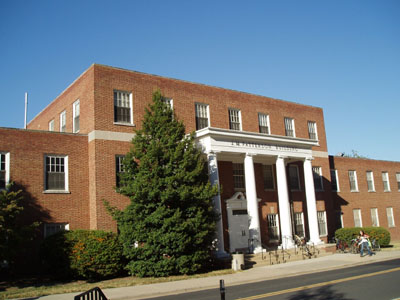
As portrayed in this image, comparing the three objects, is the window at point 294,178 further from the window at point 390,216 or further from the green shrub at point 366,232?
the window at point 390,216

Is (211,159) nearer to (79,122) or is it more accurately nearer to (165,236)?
(165,236)

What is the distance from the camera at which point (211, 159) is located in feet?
72.5

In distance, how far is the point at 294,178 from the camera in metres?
31.1

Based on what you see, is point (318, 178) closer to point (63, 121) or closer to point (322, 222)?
point (322, 222)

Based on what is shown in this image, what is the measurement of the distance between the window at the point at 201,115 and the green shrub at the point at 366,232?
13411 millimetres

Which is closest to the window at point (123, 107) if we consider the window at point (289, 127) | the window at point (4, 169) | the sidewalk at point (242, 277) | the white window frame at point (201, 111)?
the white window frame at point (201, 111)

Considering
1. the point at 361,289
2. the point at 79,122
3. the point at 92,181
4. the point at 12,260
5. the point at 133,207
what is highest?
the point at 79,122

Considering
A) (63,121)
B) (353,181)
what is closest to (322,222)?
(353,181)

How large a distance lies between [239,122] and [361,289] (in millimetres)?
16909

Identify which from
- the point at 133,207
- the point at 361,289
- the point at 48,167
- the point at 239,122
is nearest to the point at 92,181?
the point at 48,167

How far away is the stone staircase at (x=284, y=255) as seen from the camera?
22328mm

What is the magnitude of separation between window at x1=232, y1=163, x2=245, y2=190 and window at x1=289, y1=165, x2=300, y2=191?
5140 mm

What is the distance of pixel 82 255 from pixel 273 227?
15.0 m

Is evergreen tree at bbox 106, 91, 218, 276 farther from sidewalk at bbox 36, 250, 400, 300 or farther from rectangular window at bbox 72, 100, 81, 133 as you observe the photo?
rectangular window at bbox 72, 100, 81, 133
